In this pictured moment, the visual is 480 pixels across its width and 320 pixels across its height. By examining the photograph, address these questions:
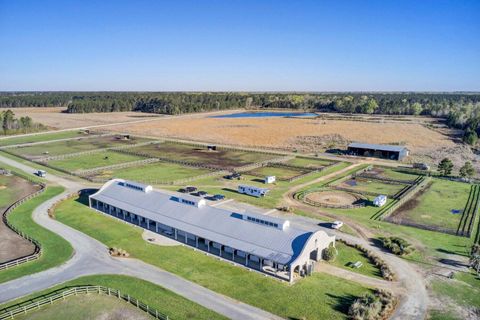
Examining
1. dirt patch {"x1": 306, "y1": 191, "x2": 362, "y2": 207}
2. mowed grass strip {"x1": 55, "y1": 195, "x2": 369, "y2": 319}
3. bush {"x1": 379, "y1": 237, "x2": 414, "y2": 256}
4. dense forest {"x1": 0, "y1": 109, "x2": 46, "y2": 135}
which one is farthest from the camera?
dense forest {"x1": 0, "y1": 109, "x2": 46, "y2": 135}

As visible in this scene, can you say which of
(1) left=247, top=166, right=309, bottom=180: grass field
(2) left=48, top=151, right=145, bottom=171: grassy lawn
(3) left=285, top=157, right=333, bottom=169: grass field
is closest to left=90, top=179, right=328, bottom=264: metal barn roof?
(1) left=247, top=166, right=309, bottom=180: grass field

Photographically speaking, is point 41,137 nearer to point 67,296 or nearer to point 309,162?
point 309,162

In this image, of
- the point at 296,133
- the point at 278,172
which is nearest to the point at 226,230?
the point at 278,172

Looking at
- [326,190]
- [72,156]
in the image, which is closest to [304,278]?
[326,190]

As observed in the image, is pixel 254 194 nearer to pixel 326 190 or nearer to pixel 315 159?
pixel 326 190

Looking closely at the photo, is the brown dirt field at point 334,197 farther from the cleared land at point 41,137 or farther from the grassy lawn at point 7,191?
the cleared land at point 41,137

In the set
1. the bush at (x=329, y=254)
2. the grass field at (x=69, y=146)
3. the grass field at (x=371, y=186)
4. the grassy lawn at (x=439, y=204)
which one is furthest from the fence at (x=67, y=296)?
the grass field at (x=69, y=146)

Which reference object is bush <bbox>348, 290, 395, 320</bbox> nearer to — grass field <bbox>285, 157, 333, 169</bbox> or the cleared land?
grass field <bbox>285, 157, 333, 169</bbox>
